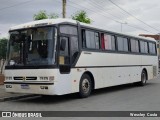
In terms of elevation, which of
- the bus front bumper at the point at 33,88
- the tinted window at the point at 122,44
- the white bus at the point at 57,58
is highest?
the tinted window at the point at 122,44

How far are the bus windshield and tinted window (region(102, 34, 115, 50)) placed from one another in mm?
4133

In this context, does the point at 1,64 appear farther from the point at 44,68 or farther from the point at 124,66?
the point at 44,68

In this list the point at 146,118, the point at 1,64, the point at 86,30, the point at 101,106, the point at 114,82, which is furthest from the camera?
the point at 1,64

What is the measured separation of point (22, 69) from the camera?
13.1 metres

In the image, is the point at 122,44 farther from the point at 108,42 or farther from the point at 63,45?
the point at 63,45

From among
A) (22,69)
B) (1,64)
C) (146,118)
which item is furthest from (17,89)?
(1,64)

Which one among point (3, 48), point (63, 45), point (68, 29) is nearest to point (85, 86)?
point (63, 45)

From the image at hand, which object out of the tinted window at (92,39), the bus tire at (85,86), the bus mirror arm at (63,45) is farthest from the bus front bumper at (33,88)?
the tinted window at (92,39)

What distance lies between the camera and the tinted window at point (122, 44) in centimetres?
1825

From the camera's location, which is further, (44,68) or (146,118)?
(44,68)

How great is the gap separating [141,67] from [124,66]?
2.84 metres

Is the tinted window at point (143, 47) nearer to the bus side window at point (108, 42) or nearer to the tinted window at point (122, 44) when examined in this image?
the tinted window at point (122, 44)

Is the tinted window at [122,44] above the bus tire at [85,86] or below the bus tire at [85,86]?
above

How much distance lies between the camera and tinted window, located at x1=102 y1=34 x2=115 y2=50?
1647cm
